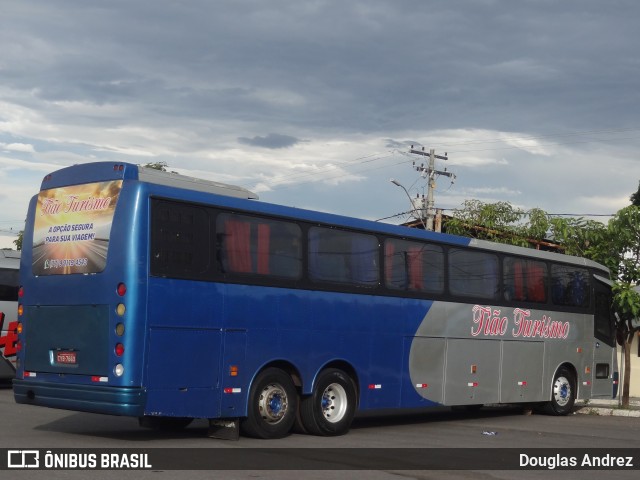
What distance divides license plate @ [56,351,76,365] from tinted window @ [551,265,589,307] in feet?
37.5

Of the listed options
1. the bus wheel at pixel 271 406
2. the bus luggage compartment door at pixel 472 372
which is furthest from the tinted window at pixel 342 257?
the bus luggage compartment door at pixel 472 372

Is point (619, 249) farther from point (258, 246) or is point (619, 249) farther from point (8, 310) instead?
point (8, 310)

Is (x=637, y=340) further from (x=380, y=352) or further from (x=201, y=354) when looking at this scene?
(x=201, y=354)

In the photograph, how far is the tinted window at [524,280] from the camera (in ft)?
63.0

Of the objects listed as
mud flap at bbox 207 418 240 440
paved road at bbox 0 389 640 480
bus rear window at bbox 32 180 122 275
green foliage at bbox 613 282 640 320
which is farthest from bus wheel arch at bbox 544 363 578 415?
bus rear window at bbox 32 180 122 275

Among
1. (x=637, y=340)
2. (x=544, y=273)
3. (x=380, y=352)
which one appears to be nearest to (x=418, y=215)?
(x=637, y=340)

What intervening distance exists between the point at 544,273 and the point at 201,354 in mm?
9863

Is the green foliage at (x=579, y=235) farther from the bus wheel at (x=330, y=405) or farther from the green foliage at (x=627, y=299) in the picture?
the bus wheel at (x=330, y=405)

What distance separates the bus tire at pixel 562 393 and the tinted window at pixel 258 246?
8.76m

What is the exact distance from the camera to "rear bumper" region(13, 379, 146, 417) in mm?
11852

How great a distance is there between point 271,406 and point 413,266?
4.18 m

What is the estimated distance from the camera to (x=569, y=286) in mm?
21219

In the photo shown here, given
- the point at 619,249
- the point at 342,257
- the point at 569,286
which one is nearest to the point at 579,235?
the point at 619,249

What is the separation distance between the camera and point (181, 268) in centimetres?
1257
